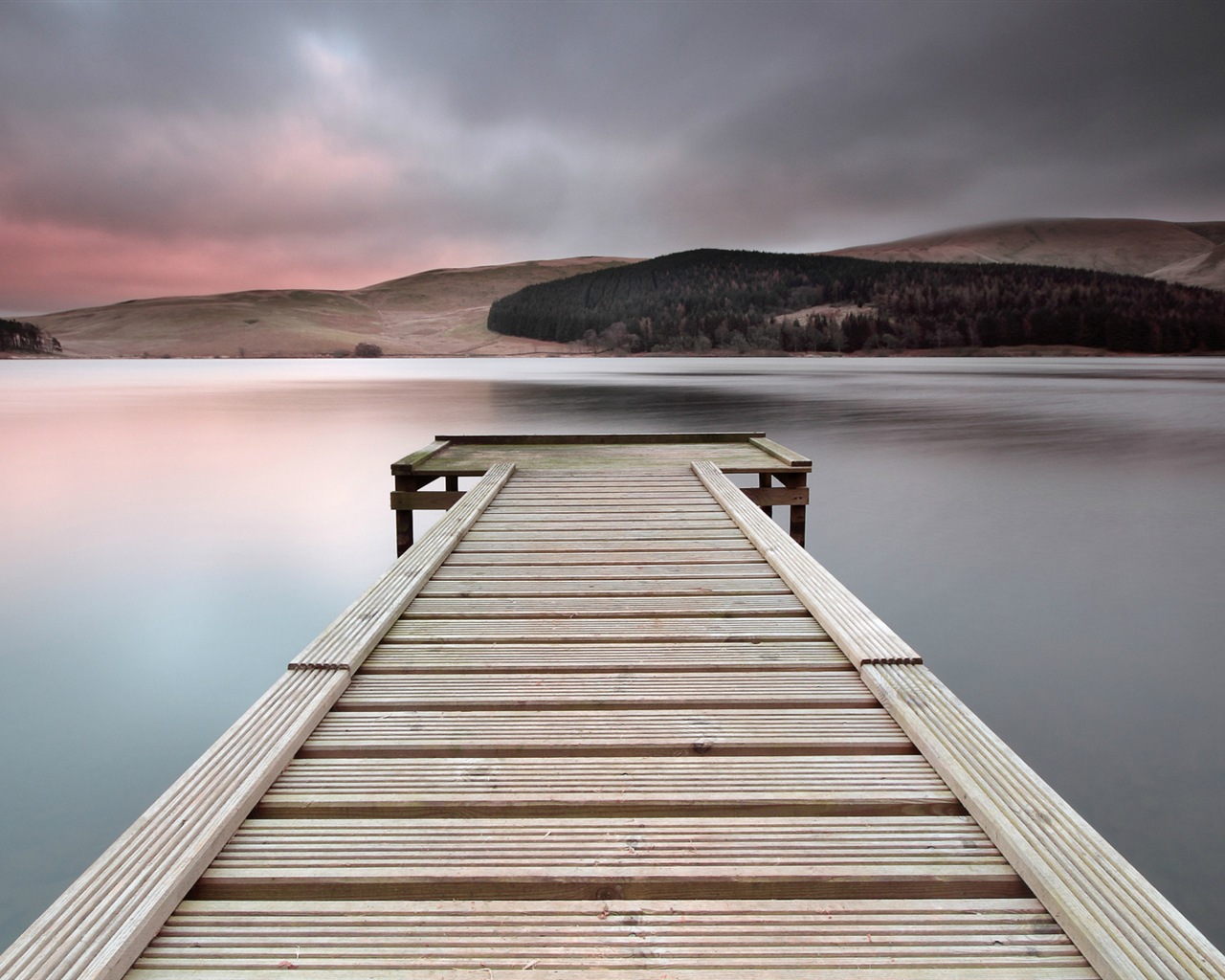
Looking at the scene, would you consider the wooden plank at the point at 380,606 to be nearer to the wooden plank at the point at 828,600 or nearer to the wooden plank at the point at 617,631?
the wooden plank at the point at 617,631

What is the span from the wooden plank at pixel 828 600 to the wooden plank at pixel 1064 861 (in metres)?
0.38

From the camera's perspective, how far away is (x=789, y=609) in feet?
10.1

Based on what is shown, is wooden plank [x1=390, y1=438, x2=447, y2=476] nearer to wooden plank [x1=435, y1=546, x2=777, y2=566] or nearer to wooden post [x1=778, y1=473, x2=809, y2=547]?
wooden plank [x1=435, y1=546, x2=777, y2=566]

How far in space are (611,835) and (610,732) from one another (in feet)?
1.48

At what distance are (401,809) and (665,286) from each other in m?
101

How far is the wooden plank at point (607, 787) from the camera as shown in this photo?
1.73 meters

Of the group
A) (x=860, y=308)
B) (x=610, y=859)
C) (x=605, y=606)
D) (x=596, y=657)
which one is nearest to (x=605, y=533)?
(x=605, y=606)

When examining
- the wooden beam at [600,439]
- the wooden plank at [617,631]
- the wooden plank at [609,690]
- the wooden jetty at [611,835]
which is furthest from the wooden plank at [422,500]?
the wooden plank at [609,690]

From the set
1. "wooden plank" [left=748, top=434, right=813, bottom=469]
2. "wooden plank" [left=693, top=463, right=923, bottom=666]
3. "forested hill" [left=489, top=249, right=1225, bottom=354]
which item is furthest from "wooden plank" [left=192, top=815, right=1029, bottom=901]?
"forested hill" [left=489, top=249, right=1225, bottom=354]

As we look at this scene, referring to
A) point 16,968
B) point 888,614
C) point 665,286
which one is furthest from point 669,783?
point 665,286

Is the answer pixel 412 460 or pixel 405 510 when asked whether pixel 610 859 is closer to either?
pixel 412 460

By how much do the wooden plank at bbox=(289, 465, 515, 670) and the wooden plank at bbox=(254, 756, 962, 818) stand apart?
1.90 feet

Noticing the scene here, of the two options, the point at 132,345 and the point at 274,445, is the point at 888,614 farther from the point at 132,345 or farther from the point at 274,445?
the point at 132,345

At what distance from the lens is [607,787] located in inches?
71.2
